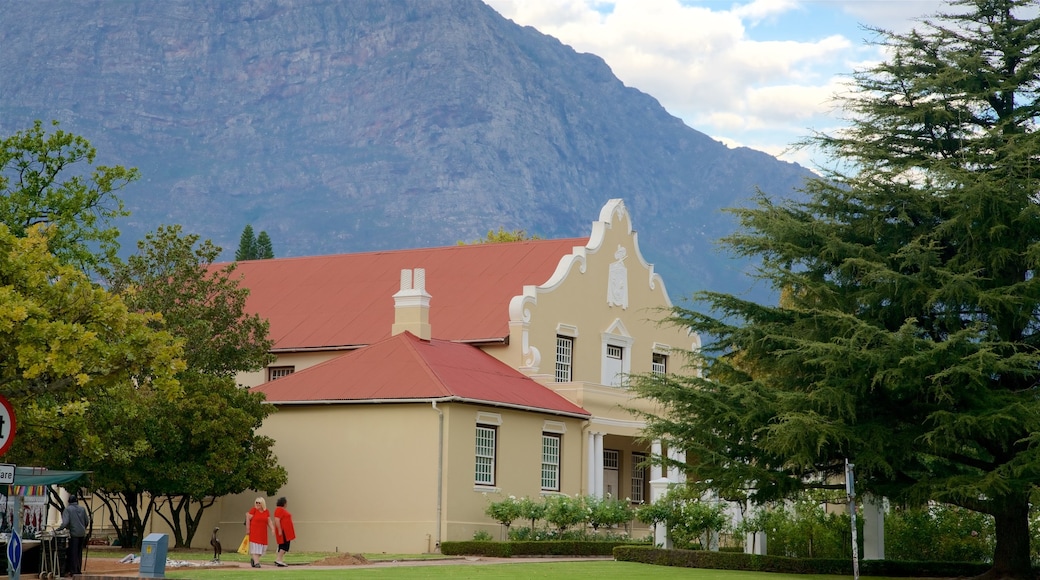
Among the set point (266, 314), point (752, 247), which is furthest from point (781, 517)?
point (266, 314)

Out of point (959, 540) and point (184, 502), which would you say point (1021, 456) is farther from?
point (184, 502)

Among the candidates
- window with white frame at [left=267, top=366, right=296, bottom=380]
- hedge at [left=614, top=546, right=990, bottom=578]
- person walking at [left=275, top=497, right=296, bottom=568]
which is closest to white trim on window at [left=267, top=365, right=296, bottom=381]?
window with white frame at [left=267, top=366, right=296, bottom=380]

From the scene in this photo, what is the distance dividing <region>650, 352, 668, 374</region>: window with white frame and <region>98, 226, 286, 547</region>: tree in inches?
628

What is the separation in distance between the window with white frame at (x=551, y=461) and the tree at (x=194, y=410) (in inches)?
320

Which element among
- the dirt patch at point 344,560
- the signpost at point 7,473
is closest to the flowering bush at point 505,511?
the dirt patch at point 344,560

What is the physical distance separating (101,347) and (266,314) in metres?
29.2

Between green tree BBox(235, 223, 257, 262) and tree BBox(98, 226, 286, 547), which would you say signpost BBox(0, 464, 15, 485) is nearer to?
tree BBox(98, 226, 286, 547)

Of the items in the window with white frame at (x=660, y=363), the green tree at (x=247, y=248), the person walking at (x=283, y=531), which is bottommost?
the person walking at (x=283, y=531)

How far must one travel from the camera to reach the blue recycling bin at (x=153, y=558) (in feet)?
80.2

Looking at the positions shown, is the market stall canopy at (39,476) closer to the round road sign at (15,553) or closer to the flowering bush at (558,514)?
the round road sign at (15,553)

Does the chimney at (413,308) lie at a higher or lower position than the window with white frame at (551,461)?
higher

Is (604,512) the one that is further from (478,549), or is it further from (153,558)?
(153,558)

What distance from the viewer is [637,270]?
50.7 m

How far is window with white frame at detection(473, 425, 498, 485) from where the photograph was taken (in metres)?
39.6
